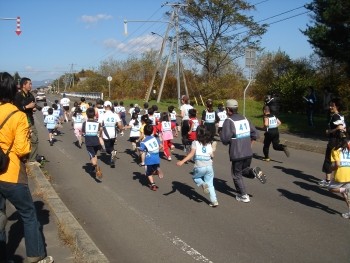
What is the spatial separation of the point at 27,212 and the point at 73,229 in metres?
1.30

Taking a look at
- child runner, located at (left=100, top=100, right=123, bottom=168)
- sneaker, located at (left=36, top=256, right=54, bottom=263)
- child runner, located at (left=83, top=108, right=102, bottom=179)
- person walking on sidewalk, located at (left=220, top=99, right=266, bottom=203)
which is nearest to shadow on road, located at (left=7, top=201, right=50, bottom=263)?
sneaker, located at (left=36, top=256, right=54, bottom=263)

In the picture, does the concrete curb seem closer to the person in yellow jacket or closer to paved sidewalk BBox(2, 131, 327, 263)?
paved sidewalk BBox(2, 131, 327, 263)

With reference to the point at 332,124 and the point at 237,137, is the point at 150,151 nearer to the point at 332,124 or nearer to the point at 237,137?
the point at 237,137

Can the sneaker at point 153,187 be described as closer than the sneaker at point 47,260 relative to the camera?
No

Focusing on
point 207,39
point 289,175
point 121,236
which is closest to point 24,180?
point 121,236

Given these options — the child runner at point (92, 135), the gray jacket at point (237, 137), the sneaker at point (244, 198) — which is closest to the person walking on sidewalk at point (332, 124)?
the sneaker at point (244, 198)

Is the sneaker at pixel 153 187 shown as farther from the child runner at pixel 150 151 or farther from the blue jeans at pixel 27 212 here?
the blue jeans at pixel 27 212

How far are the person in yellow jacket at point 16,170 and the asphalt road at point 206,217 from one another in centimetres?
107

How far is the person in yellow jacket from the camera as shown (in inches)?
157

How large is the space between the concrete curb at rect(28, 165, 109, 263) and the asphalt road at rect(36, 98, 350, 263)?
0.29 meters

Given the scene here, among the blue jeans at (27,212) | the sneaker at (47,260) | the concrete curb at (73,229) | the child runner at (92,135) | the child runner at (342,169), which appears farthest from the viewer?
the child runner at (92,135)

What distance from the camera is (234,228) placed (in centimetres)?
582

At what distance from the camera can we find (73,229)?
17.6 ft

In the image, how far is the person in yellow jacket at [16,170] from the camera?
3977 mm
